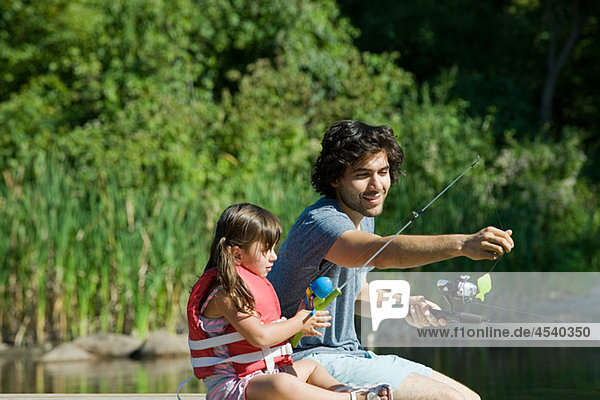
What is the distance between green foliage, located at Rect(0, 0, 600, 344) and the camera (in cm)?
846

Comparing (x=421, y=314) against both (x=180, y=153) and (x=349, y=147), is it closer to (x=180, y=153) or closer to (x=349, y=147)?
(x=349, y=147)

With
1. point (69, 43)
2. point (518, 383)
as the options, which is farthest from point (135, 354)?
point (69, 43)

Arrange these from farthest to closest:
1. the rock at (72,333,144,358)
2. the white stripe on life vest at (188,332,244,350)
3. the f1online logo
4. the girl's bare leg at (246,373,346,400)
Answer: the rock at (72,333,144,358) → the f1online logo → the white stripe on life vest at (188,332,244,350) → the girl's bare leg at (246,373,346,400)

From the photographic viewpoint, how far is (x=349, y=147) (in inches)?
118

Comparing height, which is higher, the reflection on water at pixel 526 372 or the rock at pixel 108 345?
the rock at pixel 108 345

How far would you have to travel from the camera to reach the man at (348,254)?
2.83m

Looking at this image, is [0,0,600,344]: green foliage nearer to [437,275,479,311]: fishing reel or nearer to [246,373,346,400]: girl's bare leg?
[437,275,479,311]: fishing reel

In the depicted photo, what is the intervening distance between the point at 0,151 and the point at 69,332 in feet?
21.7

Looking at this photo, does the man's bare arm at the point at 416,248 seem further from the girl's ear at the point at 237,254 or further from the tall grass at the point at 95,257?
the tall grass at the point at 95,257

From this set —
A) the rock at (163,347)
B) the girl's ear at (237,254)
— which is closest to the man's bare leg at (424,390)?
the girl's ear at (237,254)

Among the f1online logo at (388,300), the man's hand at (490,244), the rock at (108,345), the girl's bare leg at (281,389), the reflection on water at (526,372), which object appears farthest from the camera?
the rock at (108,345)

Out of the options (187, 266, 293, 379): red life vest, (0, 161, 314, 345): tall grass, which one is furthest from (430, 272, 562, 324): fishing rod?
(0, 161, 314, 345): tall grass

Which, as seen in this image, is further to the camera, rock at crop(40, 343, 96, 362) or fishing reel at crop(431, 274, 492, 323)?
rock at crop(40, 343, 96, 362)

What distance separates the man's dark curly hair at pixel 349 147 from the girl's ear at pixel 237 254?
0.42 m
